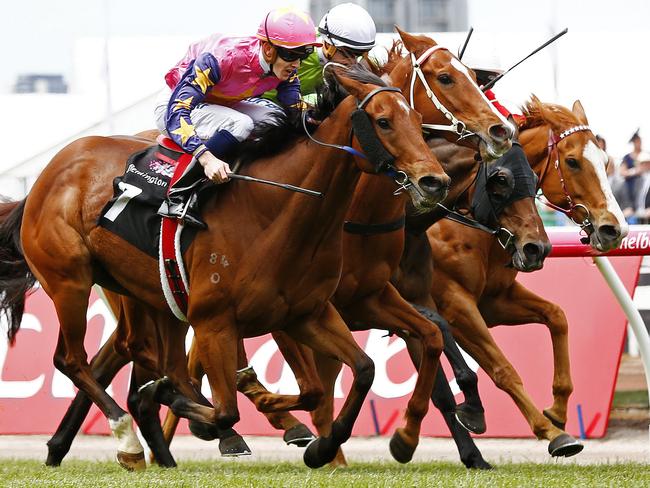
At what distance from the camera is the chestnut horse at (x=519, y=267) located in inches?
247

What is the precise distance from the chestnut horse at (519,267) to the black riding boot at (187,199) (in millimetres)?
→ 1188

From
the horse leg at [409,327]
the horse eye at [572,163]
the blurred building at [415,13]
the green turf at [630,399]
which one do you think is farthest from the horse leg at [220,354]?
the blurred building at [415,13]

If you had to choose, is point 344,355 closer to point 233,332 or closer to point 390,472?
point 233,332

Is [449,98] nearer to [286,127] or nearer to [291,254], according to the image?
[286,127]

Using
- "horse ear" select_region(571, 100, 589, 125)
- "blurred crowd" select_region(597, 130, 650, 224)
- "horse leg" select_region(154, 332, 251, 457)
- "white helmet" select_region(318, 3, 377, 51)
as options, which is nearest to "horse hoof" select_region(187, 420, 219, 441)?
"horse leg" select_region(154, 332, 251, 457)

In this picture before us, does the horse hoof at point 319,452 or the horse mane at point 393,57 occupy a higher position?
the horse mane at point 393,57

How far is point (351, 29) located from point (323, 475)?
1.92 metres

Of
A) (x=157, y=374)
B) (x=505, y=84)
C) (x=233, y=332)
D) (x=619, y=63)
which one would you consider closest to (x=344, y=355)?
(x=233, y=332)

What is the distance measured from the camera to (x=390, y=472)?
240 inches

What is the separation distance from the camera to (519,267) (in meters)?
6.16

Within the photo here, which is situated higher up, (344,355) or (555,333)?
(344,355)

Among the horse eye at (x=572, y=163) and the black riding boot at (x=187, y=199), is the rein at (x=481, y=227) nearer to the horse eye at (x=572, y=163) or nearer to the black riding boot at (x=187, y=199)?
the horse eye at (x=572, y=163)

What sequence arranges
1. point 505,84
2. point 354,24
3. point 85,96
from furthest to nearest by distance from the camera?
point 85,96, point 505,84, point 354,24

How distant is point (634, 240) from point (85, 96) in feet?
28.8
